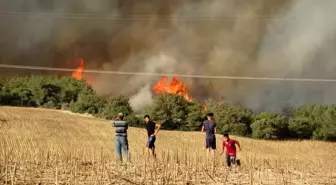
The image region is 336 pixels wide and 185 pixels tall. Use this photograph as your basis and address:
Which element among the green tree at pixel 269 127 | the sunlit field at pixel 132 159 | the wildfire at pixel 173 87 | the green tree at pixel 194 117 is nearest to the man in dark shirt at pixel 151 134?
the sunlit field at pixel 132 159

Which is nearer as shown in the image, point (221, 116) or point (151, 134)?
point (151, 134)

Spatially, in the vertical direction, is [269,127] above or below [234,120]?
below

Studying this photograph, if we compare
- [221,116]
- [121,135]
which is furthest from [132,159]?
[221,116]

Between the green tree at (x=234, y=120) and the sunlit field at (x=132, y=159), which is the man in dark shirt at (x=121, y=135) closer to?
the sunlit field at (x=132, y=159)

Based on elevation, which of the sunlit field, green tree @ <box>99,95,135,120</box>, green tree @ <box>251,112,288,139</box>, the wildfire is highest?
the wildfire

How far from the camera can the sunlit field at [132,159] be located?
13.5 meters

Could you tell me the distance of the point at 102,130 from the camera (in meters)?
55.2

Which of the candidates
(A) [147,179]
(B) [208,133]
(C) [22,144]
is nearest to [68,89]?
(C) [22,144]

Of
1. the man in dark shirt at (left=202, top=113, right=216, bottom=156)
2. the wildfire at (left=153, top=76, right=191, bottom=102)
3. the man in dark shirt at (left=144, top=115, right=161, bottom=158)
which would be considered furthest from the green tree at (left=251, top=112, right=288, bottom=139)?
the man in dark shirt at (left=144, top=115, right=161, bottom=158)

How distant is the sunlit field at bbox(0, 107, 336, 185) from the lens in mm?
13539

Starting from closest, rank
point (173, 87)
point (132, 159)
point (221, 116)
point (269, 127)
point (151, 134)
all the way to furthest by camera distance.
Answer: point (132, 159) < point (151, 134) < point (269, 127) < point (221, 116) < point (173, 87)

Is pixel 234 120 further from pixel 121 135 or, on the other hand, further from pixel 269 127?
pixel 121 135

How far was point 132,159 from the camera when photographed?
776 inches

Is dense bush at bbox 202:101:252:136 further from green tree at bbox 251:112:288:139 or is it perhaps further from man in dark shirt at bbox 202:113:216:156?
man in dark shirt at bbox 202:113:216:156
